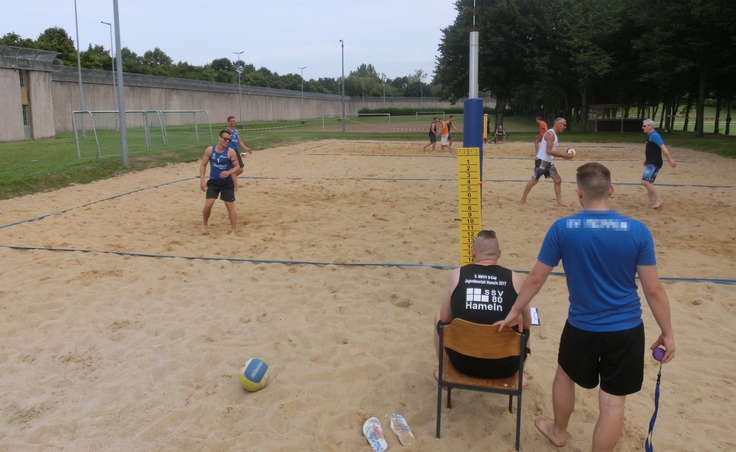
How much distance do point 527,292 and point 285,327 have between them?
275cm

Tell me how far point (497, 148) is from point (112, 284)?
21.4 m

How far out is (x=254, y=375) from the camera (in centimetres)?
407

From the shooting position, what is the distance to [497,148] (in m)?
25.3

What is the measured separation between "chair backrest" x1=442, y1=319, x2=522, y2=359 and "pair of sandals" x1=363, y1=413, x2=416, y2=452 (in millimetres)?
724

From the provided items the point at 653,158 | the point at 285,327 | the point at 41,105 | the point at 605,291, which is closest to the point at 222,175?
the point at 285,327

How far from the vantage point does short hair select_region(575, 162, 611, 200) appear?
2.92m

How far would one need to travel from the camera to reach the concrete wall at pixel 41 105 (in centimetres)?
3422

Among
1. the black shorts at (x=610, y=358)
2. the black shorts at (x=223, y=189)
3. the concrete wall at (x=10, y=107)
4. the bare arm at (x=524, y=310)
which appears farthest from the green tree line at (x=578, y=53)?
the black shorts at (x=610, y=358)

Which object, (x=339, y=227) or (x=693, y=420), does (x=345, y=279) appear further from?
(x=693, y=420)

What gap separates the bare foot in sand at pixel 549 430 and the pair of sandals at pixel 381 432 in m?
0.83

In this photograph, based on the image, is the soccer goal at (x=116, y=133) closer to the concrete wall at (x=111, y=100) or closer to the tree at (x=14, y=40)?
the concrete wall at (x=111, y=100)

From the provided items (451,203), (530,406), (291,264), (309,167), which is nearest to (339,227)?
(291,264)

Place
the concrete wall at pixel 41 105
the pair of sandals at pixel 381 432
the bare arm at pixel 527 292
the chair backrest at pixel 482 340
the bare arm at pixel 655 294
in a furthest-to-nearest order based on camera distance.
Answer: the concrete wall at pixel 41 105
the pair of sandals at pixel 381 432
the chair backrest at pixel 482 340
the bare arm at pixel 527 292
the bare arm at pixel 655 294

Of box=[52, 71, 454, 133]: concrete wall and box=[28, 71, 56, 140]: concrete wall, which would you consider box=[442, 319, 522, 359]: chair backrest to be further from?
box=[52, 71, 454, 133]: concrete wall
